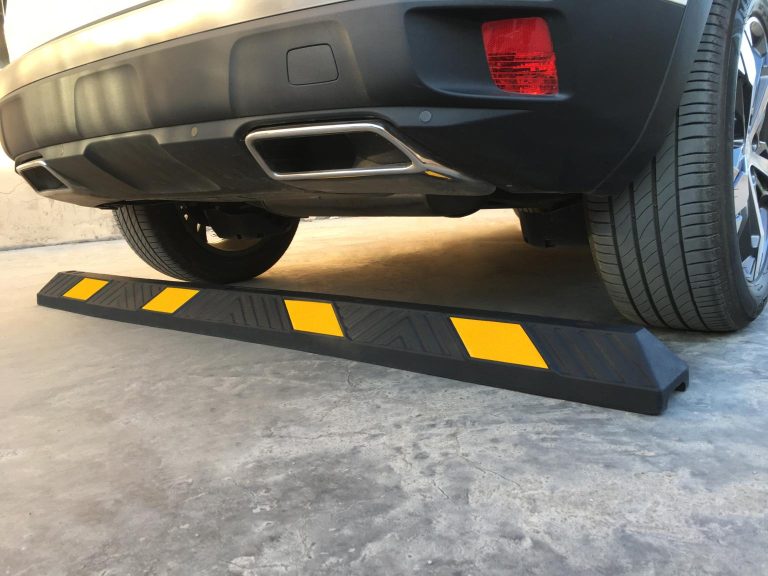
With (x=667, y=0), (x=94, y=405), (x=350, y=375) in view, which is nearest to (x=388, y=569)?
(x=350, y=375)

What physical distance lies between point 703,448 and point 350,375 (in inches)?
29.6

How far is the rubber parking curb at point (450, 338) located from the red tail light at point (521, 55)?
1.67 ft

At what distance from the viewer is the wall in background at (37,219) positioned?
17.1ft

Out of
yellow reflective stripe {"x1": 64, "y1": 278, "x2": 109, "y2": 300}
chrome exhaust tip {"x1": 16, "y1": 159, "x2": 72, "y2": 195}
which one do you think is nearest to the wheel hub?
chrome exhaust tip {"x1": 16, "y1": 159, "x2": 72, "y2": 195}

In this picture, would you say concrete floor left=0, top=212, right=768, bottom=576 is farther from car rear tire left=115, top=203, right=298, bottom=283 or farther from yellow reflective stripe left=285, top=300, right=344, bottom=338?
car rear tire left=115, top=203, right=298, bottom=283

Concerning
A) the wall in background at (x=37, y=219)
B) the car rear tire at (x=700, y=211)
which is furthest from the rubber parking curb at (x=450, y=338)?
the wall in background at (x=37, y=219)

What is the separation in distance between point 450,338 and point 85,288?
1589 mm

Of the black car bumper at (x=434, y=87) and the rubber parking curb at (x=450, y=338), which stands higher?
the black car bumper at (x=434, y=87)

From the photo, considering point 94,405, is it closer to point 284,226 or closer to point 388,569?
point 388,569

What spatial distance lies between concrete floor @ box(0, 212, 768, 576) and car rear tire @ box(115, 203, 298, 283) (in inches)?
27.4

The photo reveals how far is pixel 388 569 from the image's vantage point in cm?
77

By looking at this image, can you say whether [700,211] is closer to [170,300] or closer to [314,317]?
[314,317]

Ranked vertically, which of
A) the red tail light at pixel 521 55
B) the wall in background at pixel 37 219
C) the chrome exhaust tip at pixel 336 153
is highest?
the red tail light at pixel 521 55

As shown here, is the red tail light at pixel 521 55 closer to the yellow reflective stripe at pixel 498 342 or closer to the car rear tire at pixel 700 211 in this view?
the car rear tire at pixel 700 211
